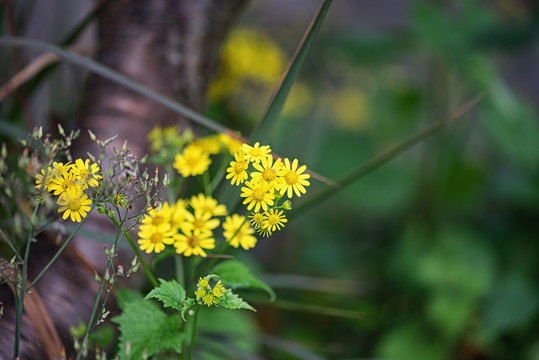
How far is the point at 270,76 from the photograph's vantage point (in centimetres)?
116

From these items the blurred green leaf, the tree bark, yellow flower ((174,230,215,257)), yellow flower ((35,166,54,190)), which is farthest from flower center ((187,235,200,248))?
the blurred green leaf

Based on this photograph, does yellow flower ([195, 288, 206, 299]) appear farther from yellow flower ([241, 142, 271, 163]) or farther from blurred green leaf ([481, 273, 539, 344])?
blurred green leaf ([481, 273, 539, 344])

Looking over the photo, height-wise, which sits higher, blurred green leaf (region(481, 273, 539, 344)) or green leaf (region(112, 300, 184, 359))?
blurred green leaf (region(481, 273, 539, 344))

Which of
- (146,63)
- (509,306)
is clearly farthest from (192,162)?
(509,306)

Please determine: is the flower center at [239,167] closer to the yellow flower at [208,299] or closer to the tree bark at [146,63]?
the yellow flower at [208,299]

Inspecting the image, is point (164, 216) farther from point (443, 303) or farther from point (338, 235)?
point (338, 235)

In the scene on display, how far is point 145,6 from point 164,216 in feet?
1.64

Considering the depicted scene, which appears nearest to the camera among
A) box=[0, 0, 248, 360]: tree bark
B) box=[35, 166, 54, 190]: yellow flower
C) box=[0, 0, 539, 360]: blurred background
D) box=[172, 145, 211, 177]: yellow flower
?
box=[35, 166, 54, 190]: yellow flower

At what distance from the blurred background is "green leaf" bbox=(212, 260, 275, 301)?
413mm

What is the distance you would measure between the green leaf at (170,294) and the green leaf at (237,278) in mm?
45

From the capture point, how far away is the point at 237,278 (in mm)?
414

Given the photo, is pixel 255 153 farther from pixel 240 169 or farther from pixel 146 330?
pixel 146 330

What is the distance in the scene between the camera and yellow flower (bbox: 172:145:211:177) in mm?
452

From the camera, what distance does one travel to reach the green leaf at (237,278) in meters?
0.41
